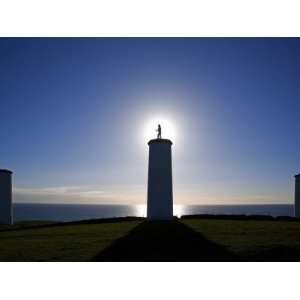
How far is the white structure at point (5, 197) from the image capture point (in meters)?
31.1

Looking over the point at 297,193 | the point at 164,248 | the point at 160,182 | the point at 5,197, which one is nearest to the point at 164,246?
the point at 164,248

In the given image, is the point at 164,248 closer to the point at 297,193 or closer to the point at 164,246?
the point at 164,246

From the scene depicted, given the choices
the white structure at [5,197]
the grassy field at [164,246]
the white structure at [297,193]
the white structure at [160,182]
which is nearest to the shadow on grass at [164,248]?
the grassy field at [164,246]

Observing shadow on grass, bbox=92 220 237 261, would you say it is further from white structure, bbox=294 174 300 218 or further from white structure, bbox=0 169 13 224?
white structure, bbox=0 169 13 224

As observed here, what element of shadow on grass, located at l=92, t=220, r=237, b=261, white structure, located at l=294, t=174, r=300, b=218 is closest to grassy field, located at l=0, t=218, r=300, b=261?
shadow on grass, located at l=92, t=220, r=237, b=261

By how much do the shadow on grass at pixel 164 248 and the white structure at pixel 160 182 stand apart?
5751 millimetres

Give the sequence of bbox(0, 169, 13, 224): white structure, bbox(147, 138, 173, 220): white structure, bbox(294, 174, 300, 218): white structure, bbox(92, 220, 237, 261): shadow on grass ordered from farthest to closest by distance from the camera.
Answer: bbox(0, 169, 13, 224): white structure
bbox(294, 174, 300, 218): white structure
bbox(147, 138, 173, 220): white structure
bbox(92, 220, 237, 261): shadow on grass

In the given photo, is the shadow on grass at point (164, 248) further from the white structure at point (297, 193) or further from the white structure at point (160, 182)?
the white structure at point (297, 193)

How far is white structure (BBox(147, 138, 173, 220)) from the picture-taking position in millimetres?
23172

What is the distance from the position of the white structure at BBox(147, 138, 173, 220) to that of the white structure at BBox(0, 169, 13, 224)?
1328 cm

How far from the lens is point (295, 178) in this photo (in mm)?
29969
